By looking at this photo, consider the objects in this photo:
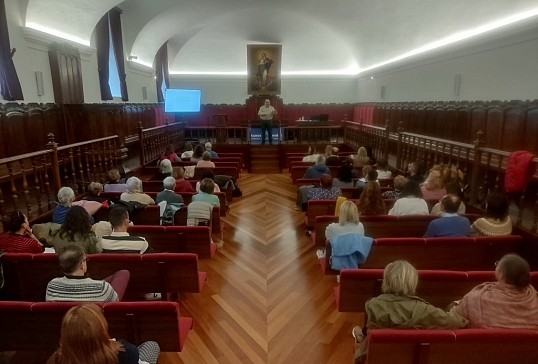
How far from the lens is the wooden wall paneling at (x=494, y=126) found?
5.85 metres

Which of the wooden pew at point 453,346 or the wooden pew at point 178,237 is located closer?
the wooden pew at point 453,346

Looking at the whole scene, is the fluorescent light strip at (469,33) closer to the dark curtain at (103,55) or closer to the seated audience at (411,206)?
the seated audience at (411,206)

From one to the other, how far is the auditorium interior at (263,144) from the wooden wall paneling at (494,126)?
3cm

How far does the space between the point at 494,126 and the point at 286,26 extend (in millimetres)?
10011

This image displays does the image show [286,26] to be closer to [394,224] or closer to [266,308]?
[394,224]

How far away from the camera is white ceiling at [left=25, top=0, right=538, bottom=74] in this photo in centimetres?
670

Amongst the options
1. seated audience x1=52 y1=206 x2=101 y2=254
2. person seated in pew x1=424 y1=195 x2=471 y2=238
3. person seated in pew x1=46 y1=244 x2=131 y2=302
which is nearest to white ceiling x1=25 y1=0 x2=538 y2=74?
person seated in pew x1=424 y1=195 x2=471 y2=238

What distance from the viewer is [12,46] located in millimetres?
5543

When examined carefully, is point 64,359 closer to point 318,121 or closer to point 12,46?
point 12,46

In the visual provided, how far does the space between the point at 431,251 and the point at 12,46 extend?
6.46 metres

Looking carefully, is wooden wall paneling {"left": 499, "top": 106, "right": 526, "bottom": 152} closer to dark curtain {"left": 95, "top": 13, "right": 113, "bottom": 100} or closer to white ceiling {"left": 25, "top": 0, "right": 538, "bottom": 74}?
white ceiling {"left": 25, "top": 0, "right": 538, "bottom": 74}

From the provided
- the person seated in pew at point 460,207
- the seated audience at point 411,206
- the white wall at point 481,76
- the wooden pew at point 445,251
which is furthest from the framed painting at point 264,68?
the wooden pew at point 445,251

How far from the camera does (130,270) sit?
2660 millimetres

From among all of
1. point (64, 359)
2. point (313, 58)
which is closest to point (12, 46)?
point (64, 359)
